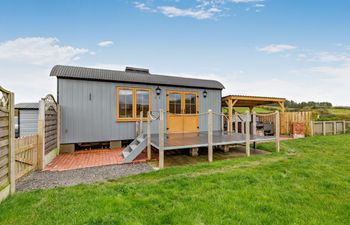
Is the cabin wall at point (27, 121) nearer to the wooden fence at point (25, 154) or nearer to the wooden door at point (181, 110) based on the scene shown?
the wooden fence at point (25, 154)

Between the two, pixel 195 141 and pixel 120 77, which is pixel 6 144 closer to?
pixel 195 141

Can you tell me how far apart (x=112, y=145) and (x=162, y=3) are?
290 inches

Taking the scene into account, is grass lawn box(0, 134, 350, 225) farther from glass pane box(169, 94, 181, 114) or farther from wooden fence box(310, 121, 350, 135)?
wooden fence box(310, 121, 350, 135)

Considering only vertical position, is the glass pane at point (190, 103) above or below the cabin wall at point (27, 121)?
above

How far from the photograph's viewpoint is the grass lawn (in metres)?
2.10

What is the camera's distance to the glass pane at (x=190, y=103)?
28.7 ft

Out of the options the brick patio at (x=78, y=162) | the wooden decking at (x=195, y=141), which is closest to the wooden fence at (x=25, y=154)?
the brick patio at (x=78, y=162)

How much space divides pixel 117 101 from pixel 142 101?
109 centimetres

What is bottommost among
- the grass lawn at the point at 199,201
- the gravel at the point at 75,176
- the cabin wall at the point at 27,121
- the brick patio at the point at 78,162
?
the brick patio at the point at 78,162

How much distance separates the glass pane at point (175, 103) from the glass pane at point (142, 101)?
1.18 metres

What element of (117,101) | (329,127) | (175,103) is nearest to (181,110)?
(175,103)

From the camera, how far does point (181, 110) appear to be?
8.62 m

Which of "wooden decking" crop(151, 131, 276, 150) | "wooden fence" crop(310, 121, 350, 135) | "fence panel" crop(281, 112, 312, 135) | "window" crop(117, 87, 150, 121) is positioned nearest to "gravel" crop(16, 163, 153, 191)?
"wooden decking" crop(151, 131, 276, 150)

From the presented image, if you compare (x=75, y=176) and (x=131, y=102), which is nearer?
(x=75, y=176)
